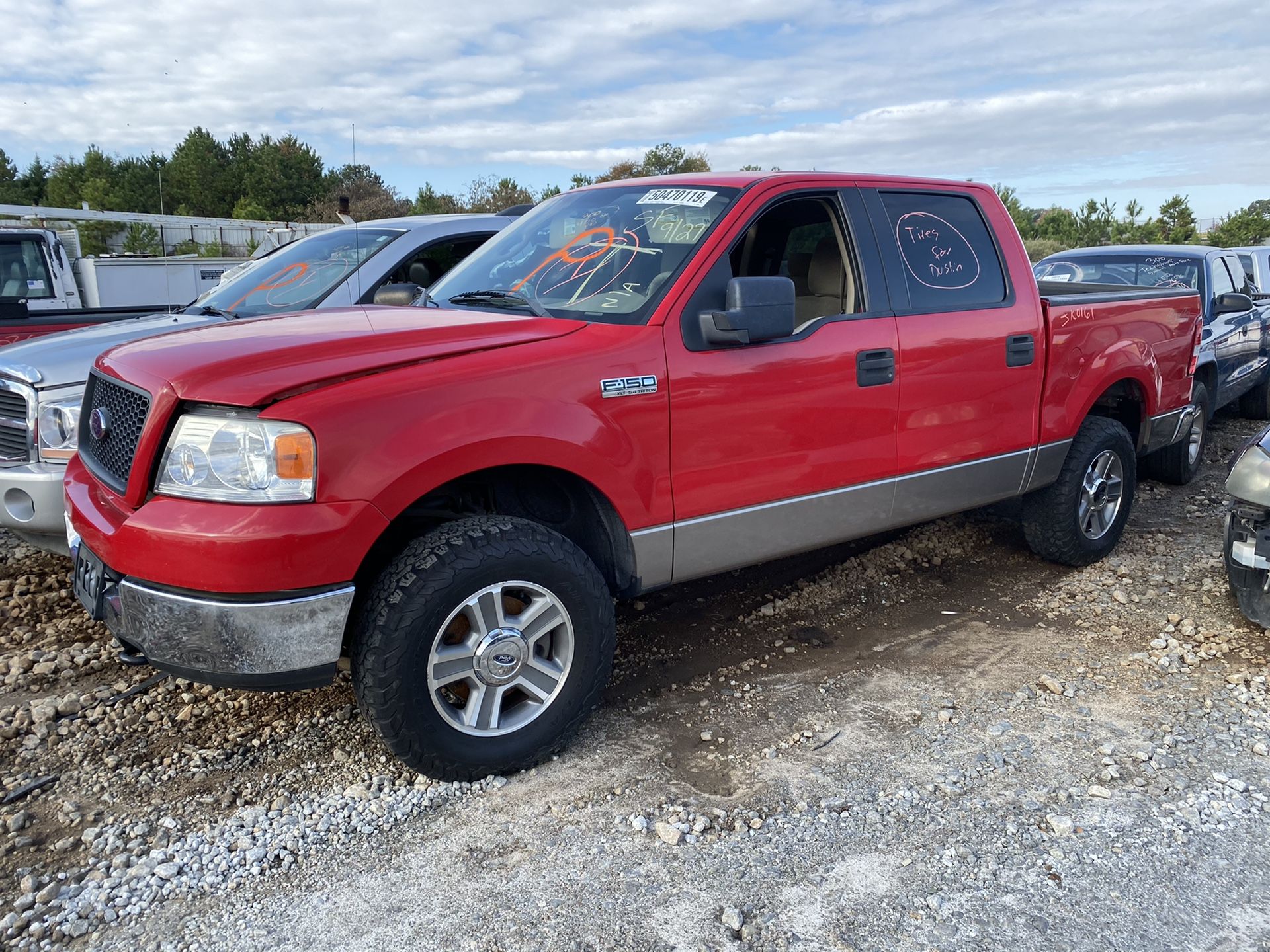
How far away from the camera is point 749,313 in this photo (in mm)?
3408

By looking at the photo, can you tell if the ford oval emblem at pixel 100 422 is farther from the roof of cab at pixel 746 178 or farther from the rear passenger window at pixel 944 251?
the rear passenger window at pixel 944 251

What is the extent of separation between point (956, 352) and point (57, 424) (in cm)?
404

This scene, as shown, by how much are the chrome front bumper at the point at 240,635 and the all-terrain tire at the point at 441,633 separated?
134 mm

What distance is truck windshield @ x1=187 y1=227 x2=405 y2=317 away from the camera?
575cm

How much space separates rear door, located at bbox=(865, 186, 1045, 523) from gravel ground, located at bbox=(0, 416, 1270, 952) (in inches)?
29.2

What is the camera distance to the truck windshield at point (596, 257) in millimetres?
3604

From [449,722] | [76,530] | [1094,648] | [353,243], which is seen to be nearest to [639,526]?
[449,722]

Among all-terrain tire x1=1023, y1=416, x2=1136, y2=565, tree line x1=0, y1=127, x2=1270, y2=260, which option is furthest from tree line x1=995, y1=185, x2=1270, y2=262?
all-terrain tire x1=1023, y1=416, x2=1136, y2=565

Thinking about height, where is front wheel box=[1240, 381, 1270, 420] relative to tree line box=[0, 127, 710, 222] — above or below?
below

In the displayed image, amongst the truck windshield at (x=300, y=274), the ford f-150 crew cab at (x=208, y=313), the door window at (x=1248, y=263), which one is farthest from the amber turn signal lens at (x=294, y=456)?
the door window at (x=1248, y=263)

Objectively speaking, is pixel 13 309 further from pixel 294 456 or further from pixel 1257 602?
pixel 1257 602

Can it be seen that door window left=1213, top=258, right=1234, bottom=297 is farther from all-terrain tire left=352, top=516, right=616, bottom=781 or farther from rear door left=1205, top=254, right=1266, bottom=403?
all-terrain tire left=352, top=516, right=616, bottom=781

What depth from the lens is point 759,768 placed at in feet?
10.9

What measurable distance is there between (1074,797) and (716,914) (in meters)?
1.33
